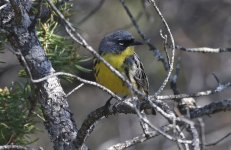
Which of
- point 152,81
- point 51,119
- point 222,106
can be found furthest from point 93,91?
point 222,106

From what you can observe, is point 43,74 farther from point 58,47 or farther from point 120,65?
point 120,65

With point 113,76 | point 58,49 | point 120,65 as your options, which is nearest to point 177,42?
point 120,65

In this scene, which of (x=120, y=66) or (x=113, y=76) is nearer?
(x=113, y=76)

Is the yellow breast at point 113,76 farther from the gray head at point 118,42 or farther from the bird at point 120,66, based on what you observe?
the gray head at point 118,42

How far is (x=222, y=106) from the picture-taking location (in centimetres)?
299

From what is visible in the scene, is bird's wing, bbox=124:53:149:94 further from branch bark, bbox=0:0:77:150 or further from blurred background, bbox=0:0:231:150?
blurred background, bbox=0:0:231:150

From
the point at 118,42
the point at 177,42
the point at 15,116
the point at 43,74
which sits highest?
the point at 177,42

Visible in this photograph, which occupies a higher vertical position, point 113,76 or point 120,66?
point 120,66

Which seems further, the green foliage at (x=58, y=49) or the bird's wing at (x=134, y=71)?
the bird's wing at (x=134, y=71)

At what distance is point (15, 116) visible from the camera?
14.3 ft

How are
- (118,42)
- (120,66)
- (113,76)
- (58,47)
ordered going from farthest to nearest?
1. (118,42)
2. (120,66)
3. (113,76)
4. (58,47)

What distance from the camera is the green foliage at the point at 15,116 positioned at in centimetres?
436

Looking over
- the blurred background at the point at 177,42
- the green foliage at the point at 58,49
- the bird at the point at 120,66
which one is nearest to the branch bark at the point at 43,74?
the green foliage at the point at 58,49

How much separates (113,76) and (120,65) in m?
0.20
